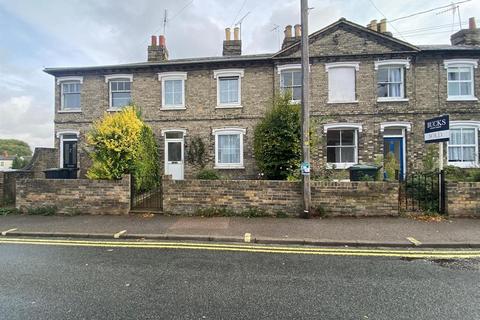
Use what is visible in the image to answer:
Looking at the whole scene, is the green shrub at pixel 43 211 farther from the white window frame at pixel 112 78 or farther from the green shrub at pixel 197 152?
the white window frame at pixel 112 78

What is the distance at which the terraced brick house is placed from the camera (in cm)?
1392

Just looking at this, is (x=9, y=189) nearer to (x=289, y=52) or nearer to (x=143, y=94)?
(x=143, y=94)

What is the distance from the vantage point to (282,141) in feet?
34.0

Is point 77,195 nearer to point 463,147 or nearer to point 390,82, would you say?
point 390,82


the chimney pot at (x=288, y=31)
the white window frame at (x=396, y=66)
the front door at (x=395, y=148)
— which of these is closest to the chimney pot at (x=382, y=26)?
the white window frame at (x=396, y=66)

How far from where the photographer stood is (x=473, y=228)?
22.5 feet

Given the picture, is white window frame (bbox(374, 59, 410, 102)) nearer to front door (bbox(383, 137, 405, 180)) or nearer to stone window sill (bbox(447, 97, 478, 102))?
front door (bbox(383, 137, 405, 180))

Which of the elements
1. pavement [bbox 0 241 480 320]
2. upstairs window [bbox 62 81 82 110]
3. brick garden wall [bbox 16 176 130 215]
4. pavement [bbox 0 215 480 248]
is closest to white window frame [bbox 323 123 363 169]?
pavement [bbox 0 215 480 248]

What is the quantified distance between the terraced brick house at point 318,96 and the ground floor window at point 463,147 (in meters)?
0.05

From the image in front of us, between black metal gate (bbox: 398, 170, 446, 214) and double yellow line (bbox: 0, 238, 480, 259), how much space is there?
2933 millimetres

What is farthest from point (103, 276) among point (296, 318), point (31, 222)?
point (31, 222)

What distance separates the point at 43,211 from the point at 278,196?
774 centimetres

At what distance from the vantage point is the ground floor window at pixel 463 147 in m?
13.9

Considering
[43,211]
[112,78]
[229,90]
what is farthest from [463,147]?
[112,78]
